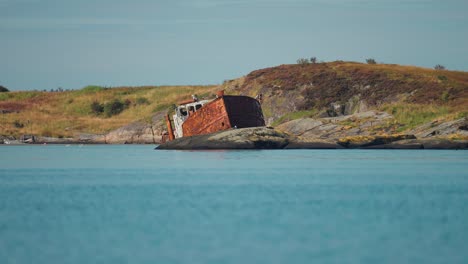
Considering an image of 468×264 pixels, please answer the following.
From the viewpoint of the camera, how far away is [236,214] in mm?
25125

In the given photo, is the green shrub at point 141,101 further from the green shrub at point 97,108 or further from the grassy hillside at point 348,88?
the grassy hillside at point 348,88

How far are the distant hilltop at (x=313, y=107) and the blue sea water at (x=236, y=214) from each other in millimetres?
27326

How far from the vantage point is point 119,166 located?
48.1 m

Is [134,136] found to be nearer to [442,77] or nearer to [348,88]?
[348,88]

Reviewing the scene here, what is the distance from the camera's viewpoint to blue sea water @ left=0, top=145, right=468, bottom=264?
18.7 m

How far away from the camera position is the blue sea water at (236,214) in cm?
1872

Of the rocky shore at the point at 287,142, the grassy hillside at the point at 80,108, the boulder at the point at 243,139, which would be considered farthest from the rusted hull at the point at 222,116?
the grassy hillside at the point at 80,108

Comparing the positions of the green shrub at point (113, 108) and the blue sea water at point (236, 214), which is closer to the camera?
the blue sea water at point (236, 214)

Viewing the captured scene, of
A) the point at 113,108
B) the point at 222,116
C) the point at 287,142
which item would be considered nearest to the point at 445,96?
the point at 287,142

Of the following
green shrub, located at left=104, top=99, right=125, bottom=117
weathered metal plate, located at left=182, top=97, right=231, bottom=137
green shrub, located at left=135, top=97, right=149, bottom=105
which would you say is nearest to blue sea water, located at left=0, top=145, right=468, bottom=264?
weathered metal plate, located at left=182, top=97, right=231, bottom=137

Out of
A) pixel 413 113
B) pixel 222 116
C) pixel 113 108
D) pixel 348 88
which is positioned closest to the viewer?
pixel 222 116

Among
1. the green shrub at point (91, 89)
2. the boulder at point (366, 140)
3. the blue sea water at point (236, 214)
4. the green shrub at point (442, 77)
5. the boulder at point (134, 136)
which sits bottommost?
the blue sea water at point (236, 214)

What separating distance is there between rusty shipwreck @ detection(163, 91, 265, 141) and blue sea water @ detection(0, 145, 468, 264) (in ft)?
58.4

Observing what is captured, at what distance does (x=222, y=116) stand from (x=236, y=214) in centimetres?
3881
